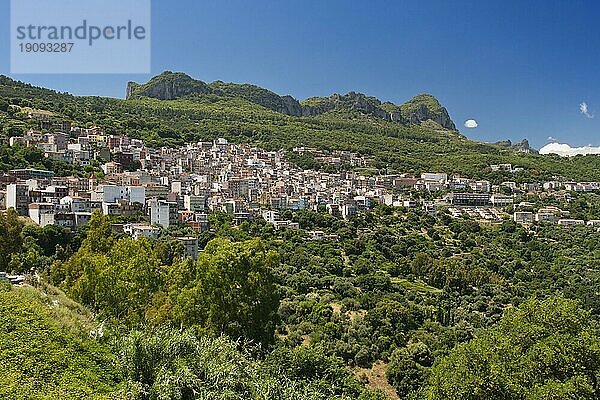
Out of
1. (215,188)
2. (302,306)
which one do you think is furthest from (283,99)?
(302,306)

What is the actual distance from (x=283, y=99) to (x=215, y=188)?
91.9 meters

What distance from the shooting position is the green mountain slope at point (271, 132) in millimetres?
76375

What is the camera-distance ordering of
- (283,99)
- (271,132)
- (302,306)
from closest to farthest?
(302,306)
(271,132)
(283,99)

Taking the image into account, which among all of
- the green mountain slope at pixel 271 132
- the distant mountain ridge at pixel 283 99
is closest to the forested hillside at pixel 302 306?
the green mountain slope at pixel 271 132

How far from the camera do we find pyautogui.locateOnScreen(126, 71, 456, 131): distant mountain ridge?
132m

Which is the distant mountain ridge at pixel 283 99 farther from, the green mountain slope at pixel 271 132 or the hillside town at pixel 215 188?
the hillside town at pixel 215 188

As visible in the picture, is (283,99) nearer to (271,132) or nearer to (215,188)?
(271,132)

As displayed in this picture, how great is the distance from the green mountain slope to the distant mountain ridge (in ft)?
16.2

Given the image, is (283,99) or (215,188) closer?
(215,188)

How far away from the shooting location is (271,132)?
98312mm

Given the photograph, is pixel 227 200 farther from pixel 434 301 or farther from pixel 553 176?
pixel 553 176

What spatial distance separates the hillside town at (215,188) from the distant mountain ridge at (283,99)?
5691cm

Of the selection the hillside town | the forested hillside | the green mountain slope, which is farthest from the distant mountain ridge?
the forested hillside

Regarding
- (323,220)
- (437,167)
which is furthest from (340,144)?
(323,220)
